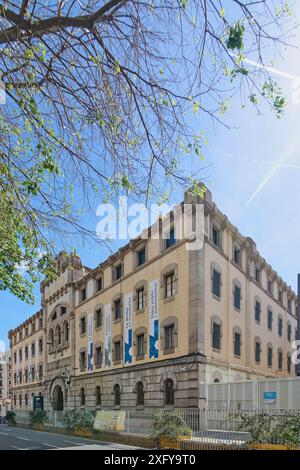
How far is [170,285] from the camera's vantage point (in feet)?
84.4

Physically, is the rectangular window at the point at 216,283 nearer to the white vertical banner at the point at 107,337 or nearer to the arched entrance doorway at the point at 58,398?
the white vertical banner at the point at 107,337

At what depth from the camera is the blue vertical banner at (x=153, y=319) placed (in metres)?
25.9

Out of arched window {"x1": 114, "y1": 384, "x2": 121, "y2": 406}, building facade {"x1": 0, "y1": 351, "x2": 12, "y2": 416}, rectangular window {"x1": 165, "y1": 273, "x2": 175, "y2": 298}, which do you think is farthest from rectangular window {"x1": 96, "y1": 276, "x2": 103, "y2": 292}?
building facade {"x1": 0, "y1": 351, "x2": 12, "y2": 416}

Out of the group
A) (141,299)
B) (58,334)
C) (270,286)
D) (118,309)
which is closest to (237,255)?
(141,299)

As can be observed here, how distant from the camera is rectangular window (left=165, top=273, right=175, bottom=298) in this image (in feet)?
83.1

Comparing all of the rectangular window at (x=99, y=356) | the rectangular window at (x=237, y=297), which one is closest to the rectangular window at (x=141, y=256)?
the rectangular window at (x=237, y=297)

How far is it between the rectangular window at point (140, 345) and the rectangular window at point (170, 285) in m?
3.84

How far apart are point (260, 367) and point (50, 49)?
94.2 ft

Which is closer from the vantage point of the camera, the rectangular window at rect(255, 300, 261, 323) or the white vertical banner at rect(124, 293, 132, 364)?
the white vertical banner at rect(124, 293, 132, 364)

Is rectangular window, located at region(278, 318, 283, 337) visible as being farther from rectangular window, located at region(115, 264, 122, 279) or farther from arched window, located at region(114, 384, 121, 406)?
arched window, located at region(114, 384, 121, 406)

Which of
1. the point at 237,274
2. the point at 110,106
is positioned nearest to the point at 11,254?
the point at 110,106

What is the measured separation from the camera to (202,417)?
62.2 feet

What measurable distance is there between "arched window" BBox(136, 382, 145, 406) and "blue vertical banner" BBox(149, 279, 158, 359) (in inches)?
90.8
